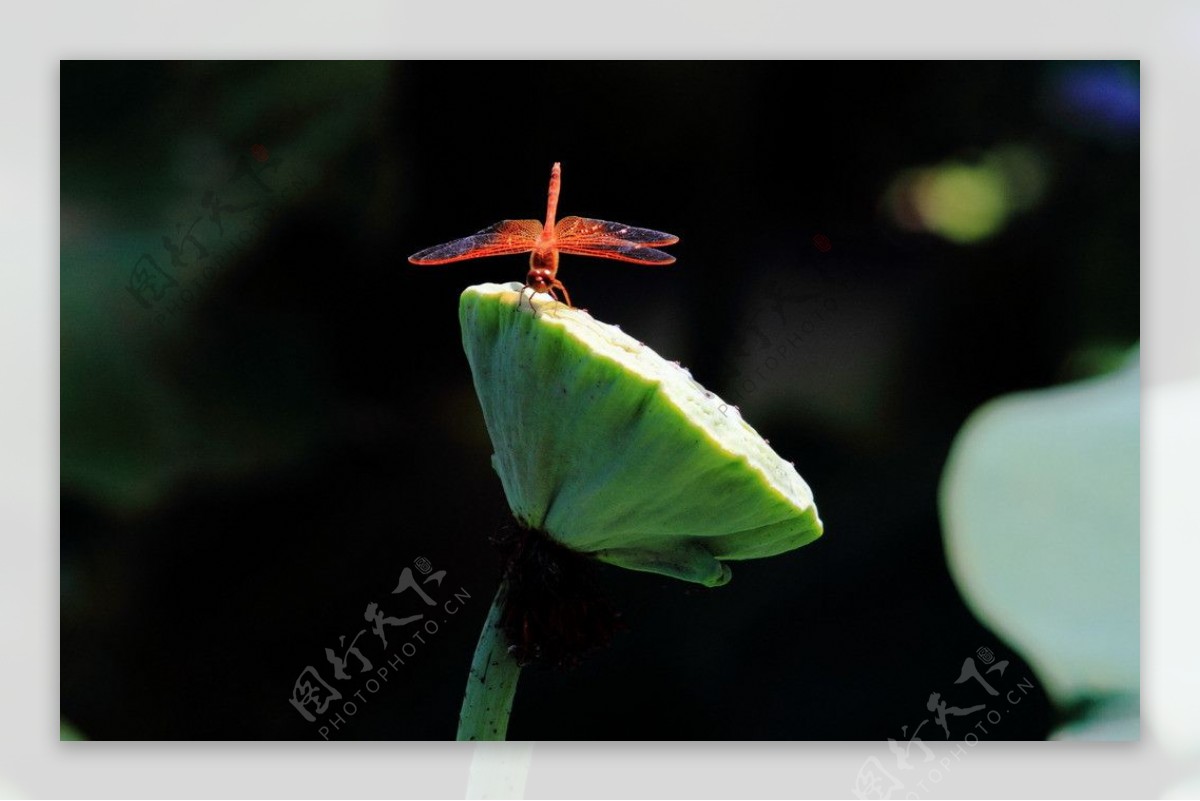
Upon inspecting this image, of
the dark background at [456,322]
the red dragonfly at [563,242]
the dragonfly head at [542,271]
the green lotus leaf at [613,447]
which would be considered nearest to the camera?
the green lotus leaf at [613,447]

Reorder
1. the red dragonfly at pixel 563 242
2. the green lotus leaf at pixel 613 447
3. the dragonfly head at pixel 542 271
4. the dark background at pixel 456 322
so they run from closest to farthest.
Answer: the green lotus leaf at pixel 613 447 < the dragonfly head at pixel 542 271 < the red dragonfly at pixel 563 242 < the dark background at pixel 456 322

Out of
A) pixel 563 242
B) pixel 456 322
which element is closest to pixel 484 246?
pixel 563 242

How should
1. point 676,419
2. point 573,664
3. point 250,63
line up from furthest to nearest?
point 250,63 → point 573,664 → point 676,419

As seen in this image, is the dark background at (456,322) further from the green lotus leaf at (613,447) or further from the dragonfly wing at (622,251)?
the green lotus leaf at (613,447)

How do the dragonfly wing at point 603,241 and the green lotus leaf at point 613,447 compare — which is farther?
the dragonfly wing at point 603,241

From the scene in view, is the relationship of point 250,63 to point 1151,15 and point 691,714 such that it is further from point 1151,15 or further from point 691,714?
point 1151,15

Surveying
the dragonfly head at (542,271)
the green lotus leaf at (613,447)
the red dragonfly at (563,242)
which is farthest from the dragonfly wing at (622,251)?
the green lotus leaf at (613,447)

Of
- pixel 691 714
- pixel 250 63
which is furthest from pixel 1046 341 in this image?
pixel 250 63

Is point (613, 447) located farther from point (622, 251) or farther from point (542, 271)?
point (622, 251)
